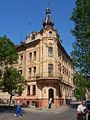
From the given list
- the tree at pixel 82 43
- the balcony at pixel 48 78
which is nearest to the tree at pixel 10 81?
the balcony at pixel 48 78

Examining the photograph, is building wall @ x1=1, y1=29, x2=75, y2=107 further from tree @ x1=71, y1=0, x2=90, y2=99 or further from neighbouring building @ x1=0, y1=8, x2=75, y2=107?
tree @ x1=71, y1=0, x2=90, y2=99

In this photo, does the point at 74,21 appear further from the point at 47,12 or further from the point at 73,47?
the point at 47,12

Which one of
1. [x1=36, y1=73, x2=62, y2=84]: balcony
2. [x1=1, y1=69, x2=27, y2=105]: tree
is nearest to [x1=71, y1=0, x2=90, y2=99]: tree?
[x1=36, y1=73, x2=62, y2=84]: balcony

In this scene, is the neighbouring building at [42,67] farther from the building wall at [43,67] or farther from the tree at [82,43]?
the tree at [82,43]

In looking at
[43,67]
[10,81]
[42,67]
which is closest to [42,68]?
[42,67]

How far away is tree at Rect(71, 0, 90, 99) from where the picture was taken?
21078 millimetres

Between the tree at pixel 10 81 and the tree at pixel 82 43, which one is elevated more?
the tree at pixel 82 43

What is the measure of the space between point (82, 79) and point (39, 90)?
33.5 ft

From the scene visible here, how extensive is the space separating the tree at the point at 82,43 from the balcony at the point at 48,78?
6049 mm

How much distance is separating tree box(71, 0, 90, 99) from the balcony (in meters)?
6.05

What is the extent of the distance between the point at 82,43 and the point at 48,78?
9.29 m

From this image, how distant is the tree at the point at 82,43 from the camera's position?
69.2ft

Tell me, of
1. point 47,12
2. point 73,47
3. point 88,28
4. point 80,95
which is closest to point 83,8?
point 88,28

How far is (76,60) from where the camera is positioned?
72.4ft
